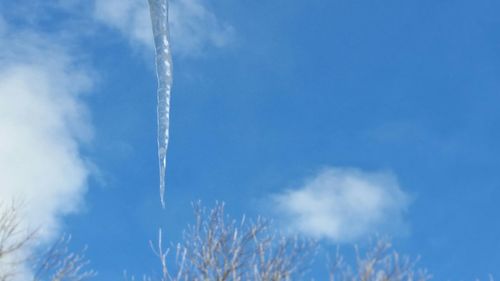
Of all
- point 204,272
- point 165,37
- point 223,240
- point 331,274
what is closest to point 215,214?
point 223,240

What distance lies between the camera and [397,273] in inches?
375

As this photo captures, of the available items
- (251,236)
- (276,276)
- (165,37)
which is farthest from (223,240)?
(165,37)

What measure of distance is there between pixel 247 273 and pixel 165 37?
3.82 m

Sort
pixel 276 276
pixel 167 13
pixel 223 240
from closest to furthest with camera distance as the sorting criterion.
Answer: pixel 167 13, pixel 276 276, pixel 223 240

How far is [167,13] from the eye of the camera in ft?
29.9

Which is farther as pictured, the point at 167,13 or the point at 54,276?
the point at 54,276

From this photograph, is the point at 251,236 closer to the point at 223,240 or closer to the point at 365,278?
the point at 223,240

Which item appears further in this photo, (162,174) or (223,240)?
(223,240)

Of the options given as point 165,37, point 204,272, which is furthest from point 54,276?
point 165,37

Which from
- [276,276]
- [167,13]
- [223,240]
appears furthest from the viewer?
[223,240]

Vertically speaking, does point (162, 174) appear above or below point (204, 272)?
above

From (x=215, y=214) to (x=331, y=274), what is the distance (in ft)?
7.98

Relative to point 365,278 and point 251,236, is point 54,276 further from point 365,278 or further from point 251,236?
point 365,278

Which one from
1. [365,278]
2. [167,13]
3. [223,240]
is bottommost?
[365,278]
